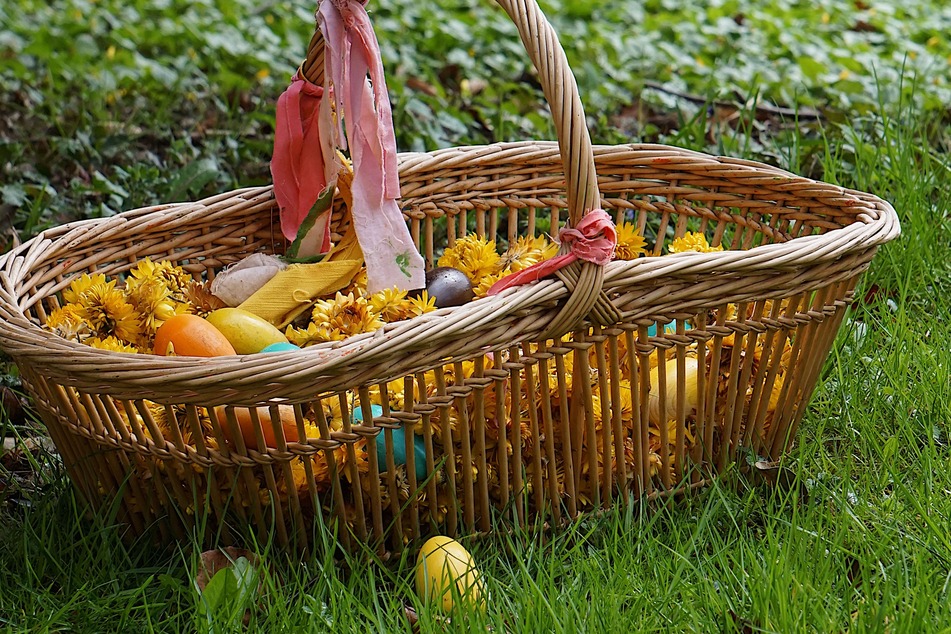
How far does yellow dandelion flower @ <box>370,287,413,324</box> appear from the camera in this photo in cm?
171

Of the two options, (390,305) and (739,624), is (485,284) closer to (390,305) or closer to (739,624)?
(390,305)

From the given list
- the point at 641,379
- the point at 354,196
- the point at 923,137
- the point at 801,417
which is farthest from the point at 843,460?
the point at 923,137

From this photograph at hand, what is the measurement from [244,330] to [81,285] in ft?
0.92

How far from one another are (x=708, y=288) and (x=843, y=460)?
0.51m

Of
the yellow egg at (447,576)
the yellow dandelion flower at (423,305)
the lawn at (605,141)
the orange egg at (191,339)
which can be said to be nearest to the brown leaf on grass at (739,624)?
the lawn at (605,141)

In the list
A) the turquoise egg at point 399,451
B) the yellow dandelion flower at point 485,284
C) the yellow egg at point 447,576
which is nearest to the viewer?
the yellow egg at point 447,576

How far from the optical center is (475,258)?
201cm

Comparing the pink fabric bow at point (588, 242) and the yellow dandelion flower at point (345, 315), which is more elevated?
the pink fabric bow at point (588, 242)

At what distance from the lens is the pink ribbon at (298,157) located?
6.23 feet

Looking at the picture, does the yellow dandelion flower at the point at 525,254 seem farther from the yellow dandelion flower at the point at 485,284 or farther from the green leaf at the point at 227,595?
the green leaf at the point at 227,595

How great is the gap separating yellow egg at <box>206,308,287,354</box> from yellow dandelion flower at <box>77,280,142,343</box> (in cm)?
14

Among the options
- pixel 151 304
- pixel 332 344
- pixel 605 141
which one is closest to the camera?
pixel 332 344

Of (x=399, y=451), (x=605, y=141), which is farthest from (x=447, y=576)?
(x=605, y=141)

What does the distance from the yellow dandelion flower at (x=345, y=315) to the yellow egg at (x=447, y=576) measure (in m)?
0.38
